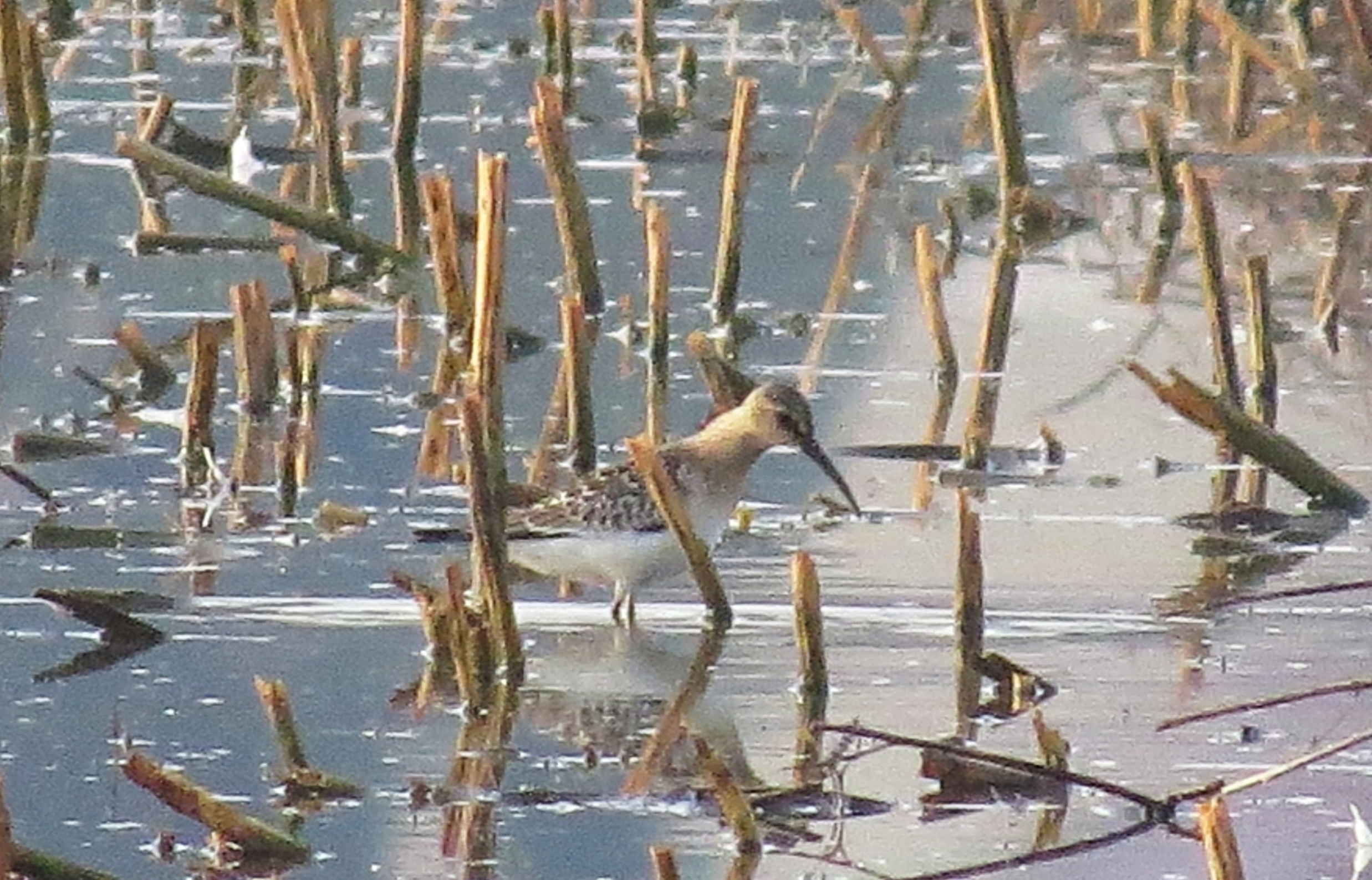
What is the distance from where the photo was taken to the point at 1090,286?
11258 millimetres

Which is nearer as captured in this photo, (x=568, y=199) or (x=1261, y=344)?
(x=1261, y=344)

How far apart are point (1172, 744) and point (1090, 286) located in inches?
206

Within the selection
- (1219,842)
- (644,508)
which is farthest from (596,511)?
(1219,842)

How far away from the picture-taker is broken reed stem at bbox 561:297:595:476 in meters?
8.16

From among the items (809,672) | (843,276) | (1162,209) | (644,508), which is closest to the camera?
(809,672)

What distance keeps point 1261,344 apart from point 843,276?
2812 millimetres

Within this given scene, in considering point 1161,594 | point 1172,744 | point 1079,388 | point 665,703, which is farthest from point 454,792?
point 1079,388

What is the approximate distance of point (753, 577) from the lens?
7.58 meters

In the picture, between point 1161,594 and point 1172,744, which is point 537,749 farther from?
point 1161,594

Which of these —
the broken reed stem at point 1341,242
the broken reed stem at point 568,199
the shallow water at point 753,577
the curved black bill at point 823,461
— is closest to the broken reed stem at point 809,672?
the shallow water at point 753,577

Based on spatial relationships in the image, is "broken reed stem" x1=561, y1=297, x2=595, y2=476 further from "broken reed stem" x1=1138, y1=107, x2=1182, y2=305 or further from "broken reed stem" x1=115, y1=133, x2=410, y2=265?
"broken reed stem" x1=1138, y1=107, x2=1182, y2=305

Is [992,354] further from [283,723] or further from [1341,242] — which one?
[283,723]

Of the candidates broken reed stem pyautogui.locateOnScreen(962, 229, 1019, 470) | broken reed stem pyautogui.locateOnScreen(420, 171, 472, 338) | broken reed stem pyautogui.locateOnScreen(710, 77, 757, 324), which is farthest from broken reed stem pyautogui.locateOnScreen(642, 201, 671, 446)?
broken reed stem pyautogui.locateOnScreen(962, 229, 1019, 470)

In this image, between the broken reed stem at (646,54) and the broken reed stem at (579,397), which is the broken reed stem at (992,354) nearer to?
the broken reed stem at (579,397)
